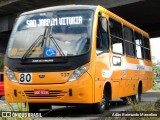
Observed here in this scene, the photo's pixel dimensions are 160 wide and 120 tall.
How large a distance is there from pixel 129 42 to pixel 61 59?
5295 millimetres

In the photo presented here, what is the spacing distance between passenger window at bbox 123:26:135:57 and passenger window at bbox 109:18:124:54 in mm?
777

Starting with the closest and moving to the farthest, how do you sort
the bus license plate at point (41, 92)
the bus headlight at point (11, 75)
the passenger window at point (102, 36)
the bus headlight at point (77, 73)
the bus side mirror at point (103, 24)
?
the bus headlight at point (77, 73) < the bus license plate at point (41, 92) < the bus headlight at point (11, 75) < the passenger window at point (102, 36) < the bus side mirror at point (103, 24)

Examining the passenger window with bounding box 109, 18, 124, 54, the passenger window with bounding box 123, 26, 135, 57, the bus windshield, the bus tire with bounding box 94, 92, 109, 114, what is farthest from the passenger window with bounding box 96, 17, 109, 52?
the passenger window with bounding box 123, 26, 135, 57

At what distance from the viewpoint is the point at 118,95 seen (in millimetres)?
13508

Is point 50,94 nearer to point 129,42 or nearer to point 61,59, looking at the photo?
point 61,59

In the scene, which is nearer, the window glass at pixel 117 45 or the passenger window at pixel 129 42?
the window glass at pixel 117 45

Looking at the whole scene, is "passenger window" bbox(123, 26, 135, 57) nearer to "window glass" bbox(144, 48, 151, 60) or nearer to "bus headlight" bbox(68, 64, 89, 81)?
"window glass" bbox(144, 48, 151, 60)

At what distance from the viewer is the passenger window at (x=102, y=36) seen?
457 inches

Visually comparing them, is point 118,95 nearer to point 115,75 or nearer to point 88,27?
point 115,75

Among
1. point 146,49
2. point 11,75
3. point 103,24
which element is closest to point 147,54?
point 146,49

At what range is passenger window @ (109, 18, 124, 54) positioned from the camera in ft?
42.8

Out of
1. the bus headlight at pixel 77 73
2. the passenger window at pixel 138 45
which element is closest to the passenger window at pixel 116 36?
the bus headlight at pixel 77 73

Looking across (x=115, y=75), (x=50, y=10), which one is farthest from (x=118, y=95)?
(x=50, y=10)

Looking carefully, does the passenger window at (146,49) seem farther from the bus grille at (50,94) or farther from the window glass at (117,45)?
the bus grille at (50,94)
